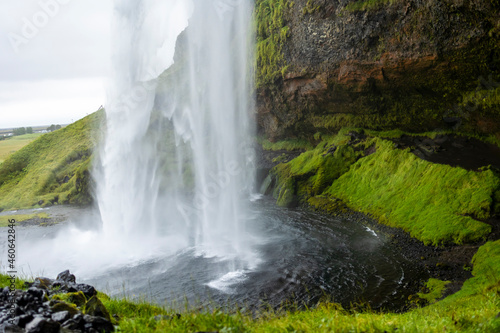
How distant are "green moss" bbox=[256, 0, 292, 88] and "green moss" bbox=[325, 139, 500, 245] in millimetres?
15559

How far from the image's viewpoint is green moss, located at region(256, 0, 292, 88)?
37375mm

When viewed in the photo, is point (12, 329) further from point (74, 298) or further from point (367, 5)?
point (367, 5)

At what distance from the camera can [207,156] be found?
3575 centimetres

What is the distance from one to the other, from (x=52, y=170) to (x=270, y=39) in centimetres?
3637

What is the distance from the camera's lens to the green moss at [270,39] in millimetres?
Result: 37375

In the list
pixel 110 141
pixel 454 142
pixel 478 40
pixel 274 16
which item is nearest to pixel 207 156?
pixel 110 141

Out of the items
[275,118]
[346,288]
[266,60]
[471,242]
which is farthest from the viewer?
[275,118]

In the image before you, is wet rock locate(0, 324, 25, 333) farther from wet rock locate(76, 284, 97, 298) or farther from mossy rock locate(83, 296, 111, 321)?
wet rock locate(76, 284, 97, 298)

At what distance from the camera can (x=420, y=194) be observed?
23.0 m

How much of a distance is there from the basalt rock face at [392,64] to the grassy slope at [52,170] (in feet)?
97.7

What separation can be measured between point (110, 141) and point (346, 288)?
2288 cm

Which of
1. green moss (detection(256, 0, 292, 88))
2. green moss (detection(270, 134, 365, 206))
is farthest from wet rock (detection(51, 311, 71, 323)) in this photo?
green moss (detection(256, 0, 292, 88))

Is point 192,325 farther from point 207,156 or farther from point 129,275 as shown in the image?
point 207,156

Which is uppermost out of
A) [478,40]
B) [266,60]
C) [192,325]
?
[266,60]
